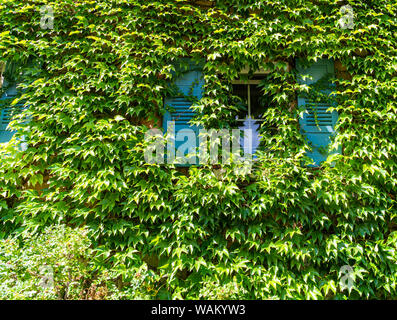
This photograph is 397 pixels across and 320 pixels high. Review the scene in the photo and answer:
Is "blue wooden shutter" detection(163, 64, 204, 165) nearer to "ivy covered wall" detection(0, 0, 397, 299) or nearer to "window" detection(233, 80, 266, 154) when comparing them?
"ivy covered wall" detection(0, 0, 397, 299)

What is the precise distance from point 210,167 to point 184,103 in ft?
3.86

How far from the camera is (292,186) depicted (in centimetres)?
357

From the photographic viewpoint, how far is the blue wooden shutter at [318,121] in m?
3.93

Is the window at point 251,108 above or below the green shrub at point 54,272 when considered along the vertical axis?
above

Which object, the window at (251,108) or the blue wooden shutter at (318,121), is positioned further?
the window at (251,108)

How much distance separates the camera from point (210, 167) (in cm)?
363

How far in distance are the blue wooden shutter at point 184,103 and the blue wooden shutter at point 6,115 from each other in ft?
7.94

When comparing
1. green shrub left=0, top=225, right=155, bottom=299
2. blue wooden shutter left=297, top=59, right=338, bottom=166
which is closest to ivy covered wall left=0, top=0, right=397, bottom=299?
blue wooden shutter left=297, top=59, right=338, bottom=166

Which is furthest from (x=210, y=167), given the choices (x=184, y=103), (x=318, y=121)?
(x=318, y=121)

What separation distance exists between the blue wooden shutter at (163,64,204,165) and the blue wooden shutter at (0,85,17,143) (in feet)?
7.94

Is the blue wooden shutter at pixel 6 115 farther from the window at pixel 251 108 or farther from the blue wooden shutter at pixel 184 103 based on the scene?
the window at pixel 251 108

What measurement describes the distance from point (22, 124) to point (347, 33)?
5022 mm

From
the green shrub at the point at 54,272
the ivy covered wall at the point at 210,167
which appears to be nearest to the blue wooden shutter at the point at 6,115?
the ivy covered wall at the point at 210,167

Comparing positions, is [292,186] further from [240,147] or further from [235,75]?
[235,75]
